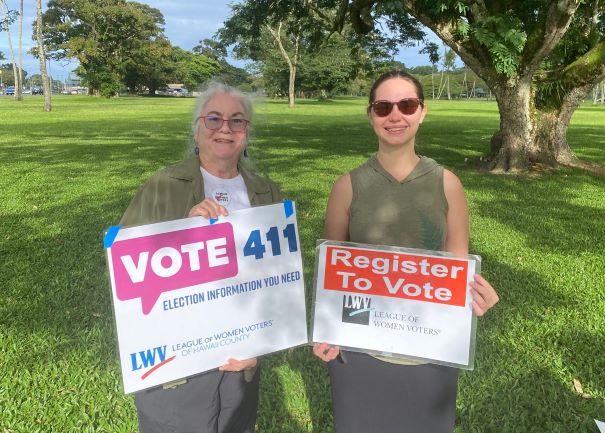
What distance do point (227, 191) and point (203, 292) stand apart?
1.47 ft

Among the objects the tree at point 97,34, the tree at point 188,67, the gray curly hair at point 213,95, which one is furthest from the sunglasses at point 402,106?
the tree at point 188,67

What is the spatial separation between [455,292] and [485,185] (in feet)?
28.8

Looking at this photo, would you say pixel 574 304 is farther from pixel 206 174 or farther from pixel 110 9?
pixel 110 9

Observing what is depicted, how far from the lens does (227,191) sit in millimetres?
2154

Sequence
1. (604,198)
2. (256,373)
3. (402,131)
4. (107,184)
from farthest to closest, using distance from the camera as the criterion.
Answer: (107,184), (604,198), (256,373), (402,131)

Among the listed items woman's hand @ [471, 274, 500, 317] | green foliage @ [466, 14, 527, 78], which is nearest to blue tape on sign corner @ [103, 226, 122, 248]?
woman's hand @ [471, 274, 500, 317]

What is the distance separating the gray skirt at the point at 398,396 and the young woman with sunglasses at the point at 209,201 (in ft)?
1.48

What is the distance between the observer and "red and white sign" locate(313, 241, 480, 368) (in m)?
1.92

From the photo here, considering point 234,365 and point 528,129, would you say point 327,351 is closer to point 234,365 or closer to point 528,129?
point 234,365

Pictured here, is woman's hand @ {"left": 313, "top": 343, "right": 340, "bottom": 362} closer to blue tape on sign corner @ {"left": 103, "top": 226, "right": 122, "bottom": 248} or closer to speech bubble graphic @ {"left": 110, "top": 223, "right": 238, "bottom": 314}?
speech bubble graphic @ {"left": 110, "top": 223, "right": 238, "bottom": 314}

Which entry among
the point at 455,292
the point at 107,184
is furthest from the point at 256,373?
the point at 107,184

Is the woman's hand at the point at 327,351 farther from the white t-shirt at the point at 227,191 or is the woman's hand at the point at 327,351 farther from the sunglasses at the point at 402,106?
the sunglasses at the point at 402,106

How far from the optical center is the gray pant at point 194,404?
6.61 feet

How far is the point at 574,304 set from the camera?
14.7 ft
